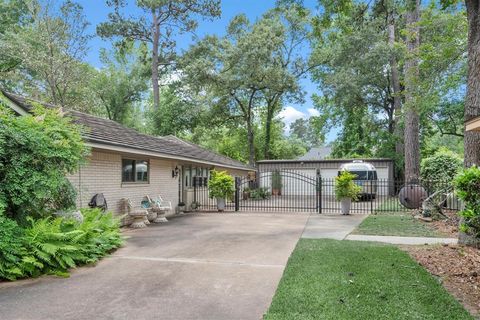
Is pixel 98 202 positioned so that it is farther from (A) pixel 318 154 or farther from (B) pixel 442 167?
(A) pixel 318 154

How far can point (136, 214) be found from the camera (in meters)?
10.0

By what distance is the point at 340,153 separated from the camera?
31266 mm

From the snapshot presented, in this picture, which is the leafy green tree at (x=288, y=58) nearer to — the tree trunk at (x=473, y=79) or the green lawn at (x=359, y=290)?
the tree trunk at (x=473, y=79)

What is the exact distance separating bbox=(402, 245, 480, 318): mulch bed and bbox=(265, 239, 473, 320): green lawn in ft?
0.52

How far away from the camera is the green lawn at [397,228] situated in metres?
8.48

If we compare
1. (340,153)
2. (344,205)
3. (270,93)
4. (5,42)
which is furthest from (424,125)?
(5,42)

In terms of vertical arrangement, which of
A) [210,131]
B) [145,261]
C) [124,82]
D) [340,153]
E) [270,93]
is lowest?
[145,261]

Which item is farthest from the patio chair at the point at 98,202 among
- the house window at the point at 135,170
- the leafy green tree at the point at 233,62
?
the leafy green tree at the point at 233,62

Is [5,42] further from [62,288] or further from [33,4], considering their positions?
[62,288]

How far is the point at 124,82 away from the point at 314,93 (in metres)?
16.7

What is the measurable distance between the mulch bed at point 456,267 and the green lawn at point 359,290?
6.3 inches

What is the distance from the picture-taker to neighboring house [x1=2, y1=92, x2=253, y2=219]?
8.59 m

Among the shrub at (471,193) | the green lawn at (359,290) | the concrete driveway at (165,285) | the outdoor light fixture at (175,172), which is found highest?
the outdoor light fixture at (175,172)

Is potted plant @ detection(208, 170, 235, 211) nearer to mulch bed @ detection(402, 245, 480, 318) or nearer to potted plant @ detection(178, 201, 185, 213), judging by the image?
potted plant @ detection(178, 201, 185, 213)
